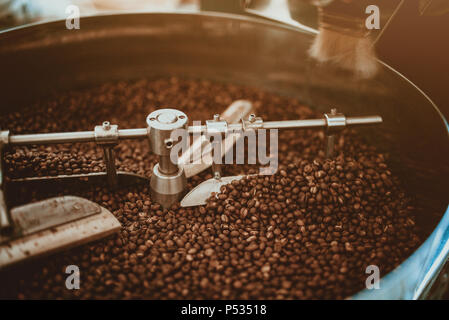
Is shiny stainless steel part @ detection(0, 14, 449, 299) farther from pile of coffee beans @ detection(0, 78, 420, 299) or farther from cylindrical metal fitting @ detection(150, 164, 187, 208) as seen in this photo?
cylindrical metal fitting @ detection(150, 164, 187, 208)

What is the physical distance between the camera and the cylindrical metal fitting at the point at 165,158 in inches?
40.4

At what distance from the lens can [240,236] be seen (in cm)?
110

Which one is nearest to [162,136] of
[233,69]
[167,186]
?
[167,186]

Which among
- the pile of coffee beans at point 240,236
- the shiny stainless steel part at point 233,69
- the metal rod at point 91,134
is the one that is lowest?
the pile of coffee beans at point 240,236

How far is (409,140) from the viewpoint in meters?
1.28

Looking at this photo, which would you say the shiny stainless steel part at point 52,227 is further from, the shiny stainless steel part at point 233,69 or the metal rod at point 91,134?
the shiny stainless steel part at point 233,69

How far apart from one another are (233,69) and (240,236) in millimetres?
999

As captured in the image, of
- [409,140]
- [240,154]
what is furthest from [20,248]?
[409,140]

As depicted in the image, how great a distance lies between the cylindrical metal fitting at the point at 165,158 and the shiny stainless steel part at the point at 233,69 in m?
0.74

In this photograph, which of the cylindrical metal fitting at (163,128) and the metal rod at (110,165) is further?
Answer: the metal rod at (110,165)

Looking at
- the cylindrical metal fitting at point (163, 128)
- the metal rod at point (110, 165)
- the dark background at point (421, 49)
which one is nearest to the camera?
the cylindrical metal fitting at point (163, 128)

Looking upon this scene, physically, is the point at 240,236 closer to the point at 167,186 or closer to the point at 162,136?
the point at 167,186

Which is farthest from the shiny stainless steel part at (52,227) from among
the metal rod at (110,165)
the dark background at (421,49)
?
the dark background at (421,49)
